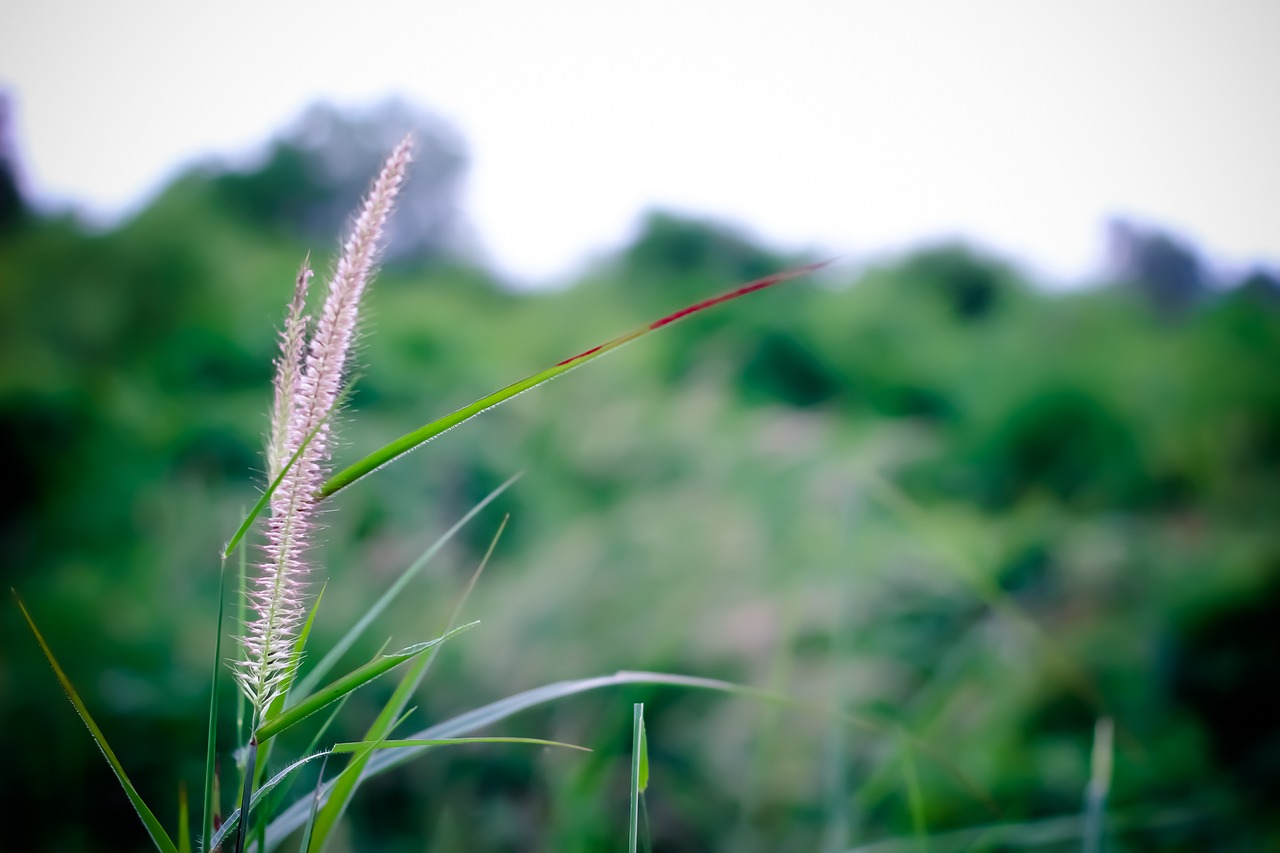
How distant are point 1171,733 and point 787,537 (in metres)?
0.78

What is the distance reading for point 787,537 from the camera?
1647 millimetres

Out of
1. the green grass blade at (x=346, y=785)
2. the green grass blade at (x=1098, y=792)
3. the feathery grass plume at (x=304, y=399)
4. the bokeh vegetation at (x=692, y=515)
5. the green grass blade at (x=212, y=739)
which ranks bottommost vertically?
the bokeh vegetation at (x=692, y=515)

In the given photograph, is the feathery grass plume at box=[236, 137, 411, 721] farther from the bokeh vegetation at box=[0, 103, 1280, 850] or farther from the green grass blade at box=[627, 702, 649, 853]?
the bokeh vegetation at box=[0, 103, 1280, 850]

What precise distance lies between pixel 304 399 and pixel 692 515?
1370mm

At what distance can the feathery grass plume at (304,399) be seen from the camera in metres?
0.22

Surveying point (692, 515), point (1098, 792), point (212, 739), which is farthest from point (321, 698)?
point (692, 515)

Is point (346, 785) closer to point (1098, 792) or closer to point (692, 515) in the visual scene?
point (1098, 792)

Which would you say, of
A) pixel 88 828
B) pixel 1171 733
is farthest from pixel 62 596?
pixel 1171 733

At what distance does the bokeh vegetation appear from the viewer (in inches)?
47.0

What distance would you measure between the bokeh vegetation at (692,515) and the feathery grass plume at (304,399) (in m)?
0.39

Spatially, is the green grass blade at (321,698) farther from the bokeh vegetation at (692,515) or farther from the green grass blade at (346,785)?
the bokeh vegetation at (692,515)

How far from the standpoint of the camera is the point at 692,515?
1561 mm

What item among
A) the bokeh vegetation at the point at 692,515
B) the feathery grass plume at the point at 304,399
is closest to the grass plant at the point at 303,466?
the feathery grass plume at the point at 304,399

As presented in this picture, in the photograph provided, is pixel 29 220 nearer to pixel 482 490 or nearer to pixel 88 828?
pixel 482 490
